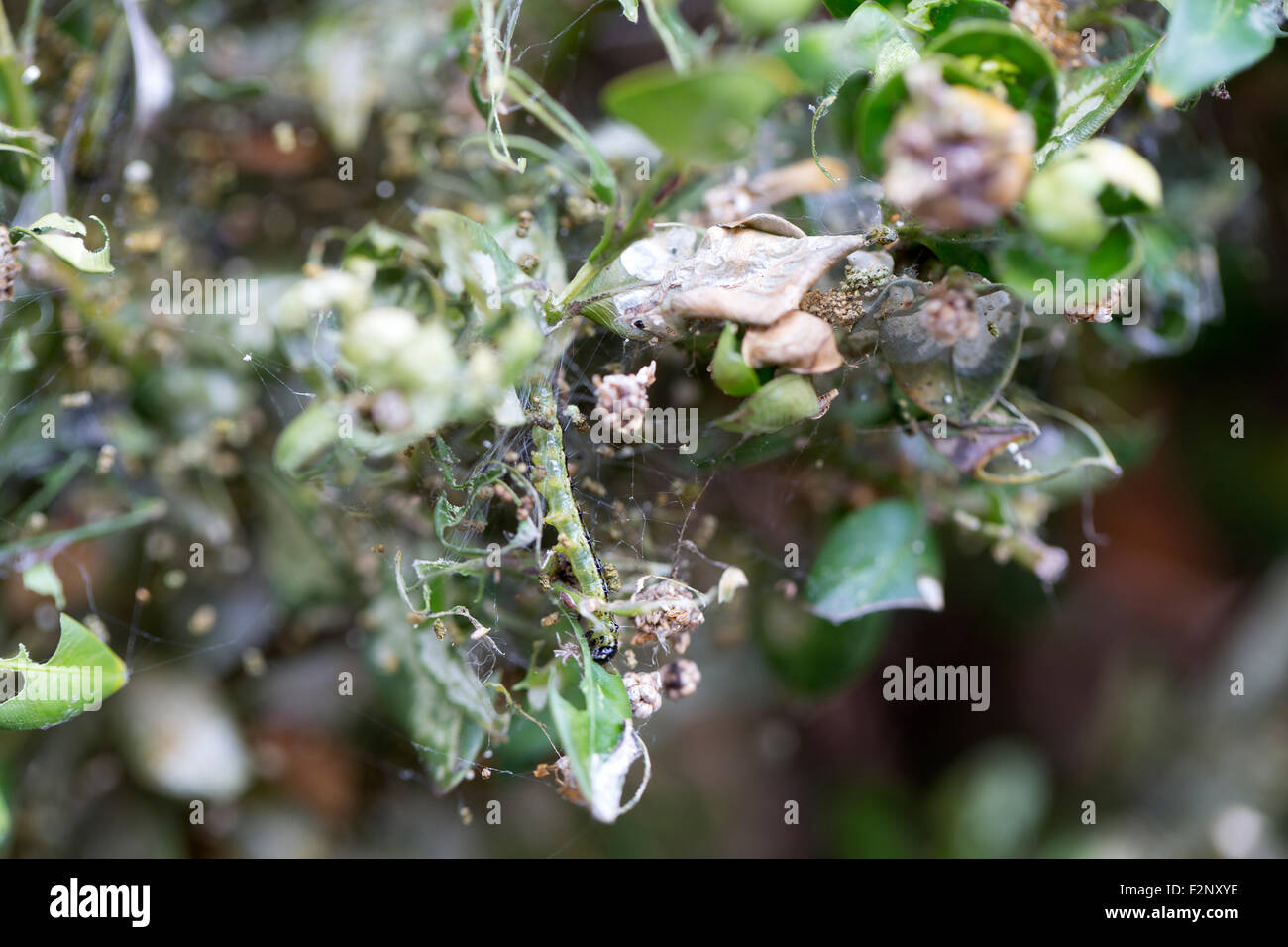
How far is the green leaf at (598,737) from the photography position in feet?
1.51

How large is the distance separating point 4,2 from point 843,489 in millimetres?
911

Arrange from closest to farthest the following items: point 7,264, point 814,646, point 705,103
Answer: point 705,103 → point 7,264 → point 814,646

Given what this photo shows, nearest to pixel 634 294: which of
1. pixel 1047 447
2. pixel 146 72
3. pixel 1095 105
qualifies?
pixel 1095 105

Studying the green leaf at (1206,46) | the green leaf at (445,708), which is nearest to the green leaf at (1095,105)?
the green leaf at (1206,46)

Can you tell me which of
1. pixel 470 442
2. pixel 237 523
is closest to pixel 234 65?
pixel 237 523

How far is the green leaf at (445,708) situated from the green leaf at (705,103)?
39 centimetres

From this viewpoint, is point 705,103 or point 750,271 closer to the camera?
point 705,103

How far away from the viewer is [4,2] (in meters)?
0.82

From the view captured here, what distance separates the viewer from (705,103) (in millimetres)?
335

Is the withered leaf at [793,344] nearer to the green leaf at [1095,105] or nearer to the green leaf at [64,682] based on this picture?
the green leaf at [1095,105]

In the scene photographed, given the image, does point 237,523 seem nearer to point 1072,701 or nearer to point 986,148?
point 986,148

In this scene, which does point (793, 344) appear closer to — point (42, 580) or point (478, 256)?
point (478, 256)

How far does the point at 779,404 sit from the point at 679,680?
188 millimetres

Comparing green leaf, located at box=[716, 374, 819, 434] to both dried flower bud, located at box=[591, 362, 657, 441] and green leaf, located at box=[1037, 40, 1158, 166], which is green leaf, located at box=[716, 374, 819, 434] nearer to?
dried flower bud, located at box=[591, 362, 657, 441]
